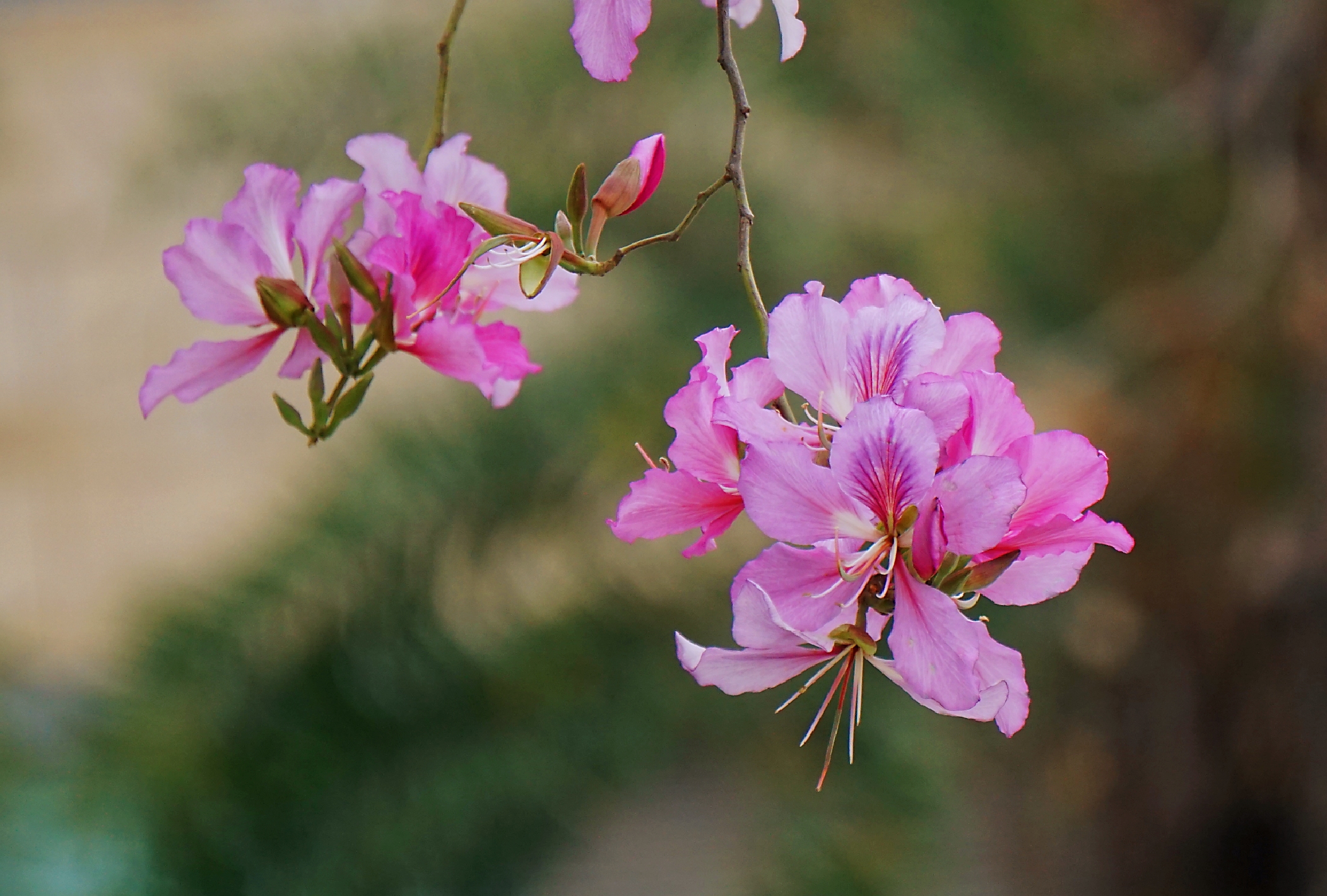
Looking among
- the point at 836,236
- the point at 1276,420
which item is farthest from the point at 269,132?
the point at 1276,420

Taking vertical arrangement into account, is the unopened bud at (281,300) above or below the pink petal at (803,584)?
above

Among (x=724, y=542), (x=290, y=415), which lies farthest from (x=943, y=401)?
(x=724, y=542)

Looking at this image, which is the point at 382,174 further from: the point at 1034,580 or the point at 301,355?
the point at 1034,580

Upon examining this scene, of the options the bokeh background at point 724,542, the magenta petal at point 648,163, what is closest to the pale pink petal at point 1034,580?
the magenta petal at point 648,163

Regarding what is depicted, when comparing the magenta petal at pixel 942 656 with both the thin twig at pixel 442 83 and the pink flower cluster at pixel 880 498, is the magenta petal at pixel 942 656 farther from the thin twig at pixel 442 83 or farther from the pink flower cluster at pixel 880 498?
the thin twig at pixel 442 83

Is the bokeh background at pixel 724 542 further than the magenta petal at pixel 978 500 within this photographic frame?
Yes

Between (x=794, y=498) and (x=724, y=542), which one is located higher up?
(x=794, y=498)

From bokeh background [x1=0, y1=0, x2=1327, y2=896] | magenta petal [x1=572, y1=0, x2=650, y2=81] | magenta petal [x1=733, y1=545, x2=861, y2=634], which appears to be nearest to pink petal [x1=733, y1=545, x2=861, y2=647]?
magenta petal [x1=733, y1=545, x2=861, y2=634]

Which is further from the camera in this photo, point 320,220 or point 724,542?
point 724,542
